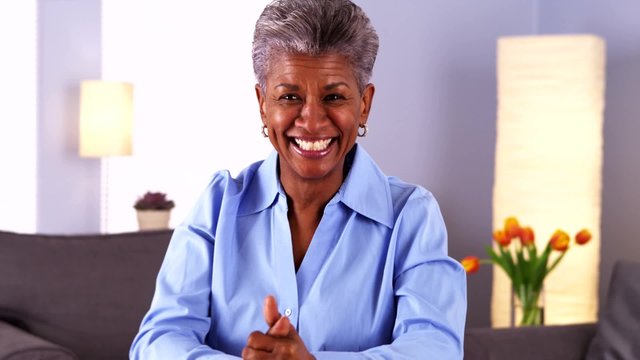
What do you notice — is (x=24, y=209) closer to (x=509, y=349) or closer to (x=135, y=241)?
(x=135, y=241)

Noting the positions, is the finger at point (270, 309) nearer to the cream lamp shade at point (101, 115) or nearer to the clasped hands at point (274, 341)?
the clasped hands at point (274, 341)

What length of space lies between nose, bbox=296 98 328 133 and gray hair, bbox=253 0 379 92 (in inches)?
2.8

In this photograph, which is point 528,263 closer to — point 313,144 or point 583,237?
point 583,237

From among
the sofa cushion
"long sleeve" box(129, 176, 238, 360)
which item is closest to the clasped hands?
"long sleeve" box(129, 176, 238, 360)

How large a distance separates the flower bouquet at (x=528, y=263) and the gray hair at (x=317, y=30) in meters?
2.13

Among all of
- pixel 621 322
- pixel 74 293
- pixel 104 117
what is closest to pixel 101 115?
pixel 104 117

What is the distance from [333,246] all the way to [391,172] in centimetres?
341

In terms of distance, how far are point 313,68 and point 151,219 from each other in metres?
3.03

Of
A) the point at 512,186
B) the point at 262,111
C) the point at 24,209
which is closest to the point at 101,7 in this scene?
the point at 24,209

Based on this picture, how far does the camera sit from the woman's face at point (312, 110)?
4.45ft

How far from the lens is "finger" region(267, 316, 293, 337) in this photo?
47.9 inches

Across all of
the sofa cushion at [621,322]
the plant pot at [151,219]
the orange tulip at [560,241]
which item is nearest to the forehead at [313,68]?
the sofa cushion at [621,322]

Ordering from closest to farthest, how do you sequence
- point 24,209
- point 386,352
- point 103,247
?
point 386,352, point 103,247, point 24,209

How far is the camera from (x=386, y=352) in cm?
131
